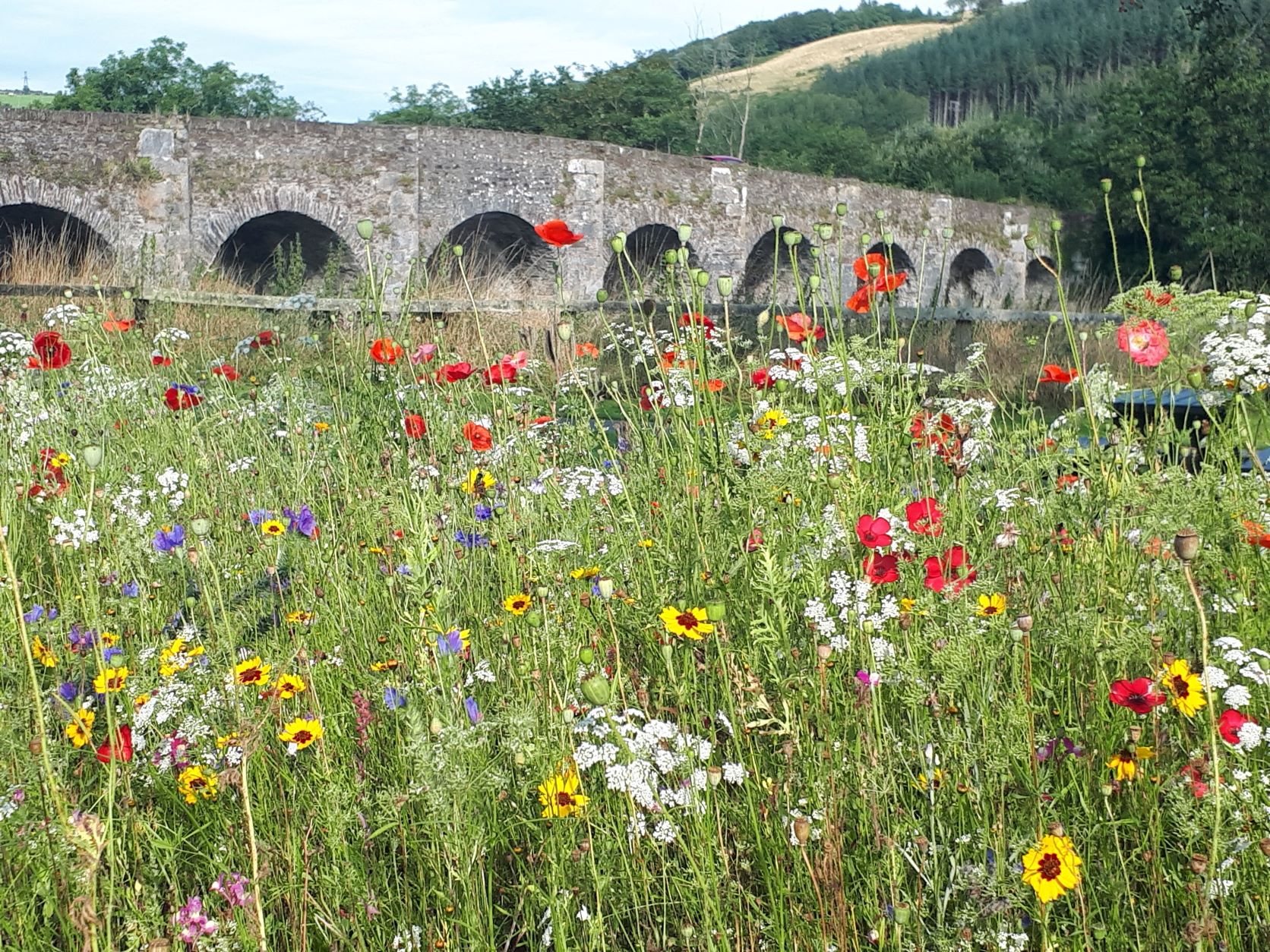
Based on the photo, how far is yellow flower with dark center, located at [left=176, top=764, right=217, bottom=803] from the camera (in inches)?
61.8

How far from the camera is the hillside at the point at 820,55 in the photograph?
2660 inches

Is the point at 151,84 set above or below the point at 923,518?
above

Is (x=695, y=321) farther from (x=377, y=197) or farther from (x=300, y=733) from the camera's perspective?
(x=377, y=197)

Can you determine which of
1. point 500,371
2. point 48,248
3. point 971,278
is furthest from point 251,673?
point 971,278

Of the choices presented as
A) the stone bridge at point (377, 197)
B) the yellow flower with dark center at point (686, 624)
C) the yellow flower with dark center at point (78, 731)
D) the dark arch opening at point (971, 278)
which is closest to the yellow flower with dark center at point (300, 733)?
the yellow flower with dark center at point (78, 731)

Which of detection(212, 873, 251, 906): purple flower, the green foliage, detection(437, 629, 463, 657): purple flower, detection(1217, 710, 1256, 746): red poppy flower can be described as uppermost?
the green foliage

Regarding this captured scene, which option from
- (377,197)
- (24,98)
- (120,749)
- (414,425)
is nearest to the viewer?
(120,749)

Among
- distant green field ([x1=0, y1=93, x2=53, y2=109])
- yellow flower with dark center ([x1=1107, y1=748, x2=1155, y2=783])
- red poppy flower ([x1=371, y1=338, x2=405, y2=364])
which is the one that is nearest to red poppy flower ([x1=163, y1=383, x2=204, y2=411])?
red poppy flower ([x1=371, y1=338, x2=405, y2=364])

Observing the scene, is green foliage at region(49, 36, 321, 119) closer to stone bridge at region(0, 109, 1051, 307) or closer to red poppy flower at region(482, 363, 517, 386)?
stone bridge at region(0, 109, 1051, 307)

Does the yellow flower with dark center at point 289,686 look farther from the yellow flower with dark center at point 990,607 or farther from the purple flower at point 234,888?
the yellow flower with dark center at point 990,607

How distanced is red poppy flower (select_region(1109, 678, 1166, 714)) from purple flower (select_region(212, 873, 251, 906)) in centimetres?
102

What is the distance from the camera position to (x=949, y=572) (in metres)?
1.66

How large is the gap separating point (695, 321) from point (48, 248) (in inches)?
511

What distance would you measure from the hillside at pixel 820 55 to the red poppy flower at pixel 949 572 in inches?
2544
